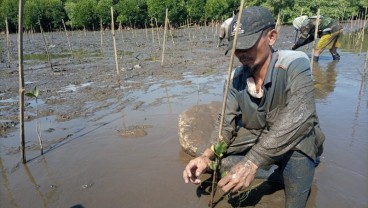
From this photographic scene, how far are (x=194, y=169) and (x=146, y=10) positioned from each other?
3789 cm

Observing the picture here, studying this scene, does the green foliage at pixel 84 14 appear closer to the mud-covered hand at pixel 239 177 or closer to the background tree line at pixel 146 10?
the background tree line at pixel 146 10

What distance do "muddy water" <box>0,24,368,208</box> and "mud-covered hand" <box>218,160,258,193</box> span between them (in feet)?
2.59

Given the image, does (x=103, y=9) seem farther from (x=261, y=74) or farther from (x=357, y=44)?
(x=261, y=74)

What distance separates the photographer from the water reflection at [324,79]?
6.57 meters

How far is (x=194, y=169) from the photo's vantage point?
2357 millimetres

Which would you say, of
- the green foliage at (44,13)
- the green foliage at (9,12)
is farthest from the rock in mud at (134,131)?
the green foliage at (9,12)

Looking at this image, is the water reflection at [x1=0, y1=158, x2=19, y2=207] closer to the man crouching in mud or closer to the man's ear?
the man crouching in mud

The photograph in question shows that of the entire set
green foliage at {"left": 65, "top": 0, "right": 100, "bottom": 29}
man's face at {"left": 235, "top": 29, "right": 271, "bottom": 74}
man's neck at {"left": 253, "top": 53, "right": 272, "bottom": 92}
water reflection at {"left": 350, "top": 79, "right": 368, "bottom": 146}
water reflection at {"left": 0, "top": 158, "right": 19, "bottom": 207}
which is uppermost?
green foliage at {"left": 65, "top": 0, "right": 100, "bottom": 29}

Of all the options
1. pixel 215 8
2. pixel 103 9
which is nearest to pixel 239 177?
pixel 215 8

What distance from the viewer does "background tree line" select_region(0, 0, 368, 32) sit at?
3274 cm

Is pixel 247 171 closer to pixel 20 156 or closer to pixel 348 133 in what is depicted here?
pixel 348 133

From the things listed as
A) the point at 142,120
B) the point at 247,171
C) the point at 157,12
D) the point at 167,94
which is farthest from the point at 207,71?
the point at 157,12

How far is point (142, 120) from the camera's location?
203 inches

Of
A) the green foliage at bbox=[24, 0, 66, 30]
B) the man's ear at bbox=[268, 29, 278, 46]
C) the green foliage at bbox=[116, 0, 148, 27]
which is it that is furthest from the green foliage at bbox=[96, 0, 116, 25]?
the man's ear at bbox=[268, 29, 278, 46]
